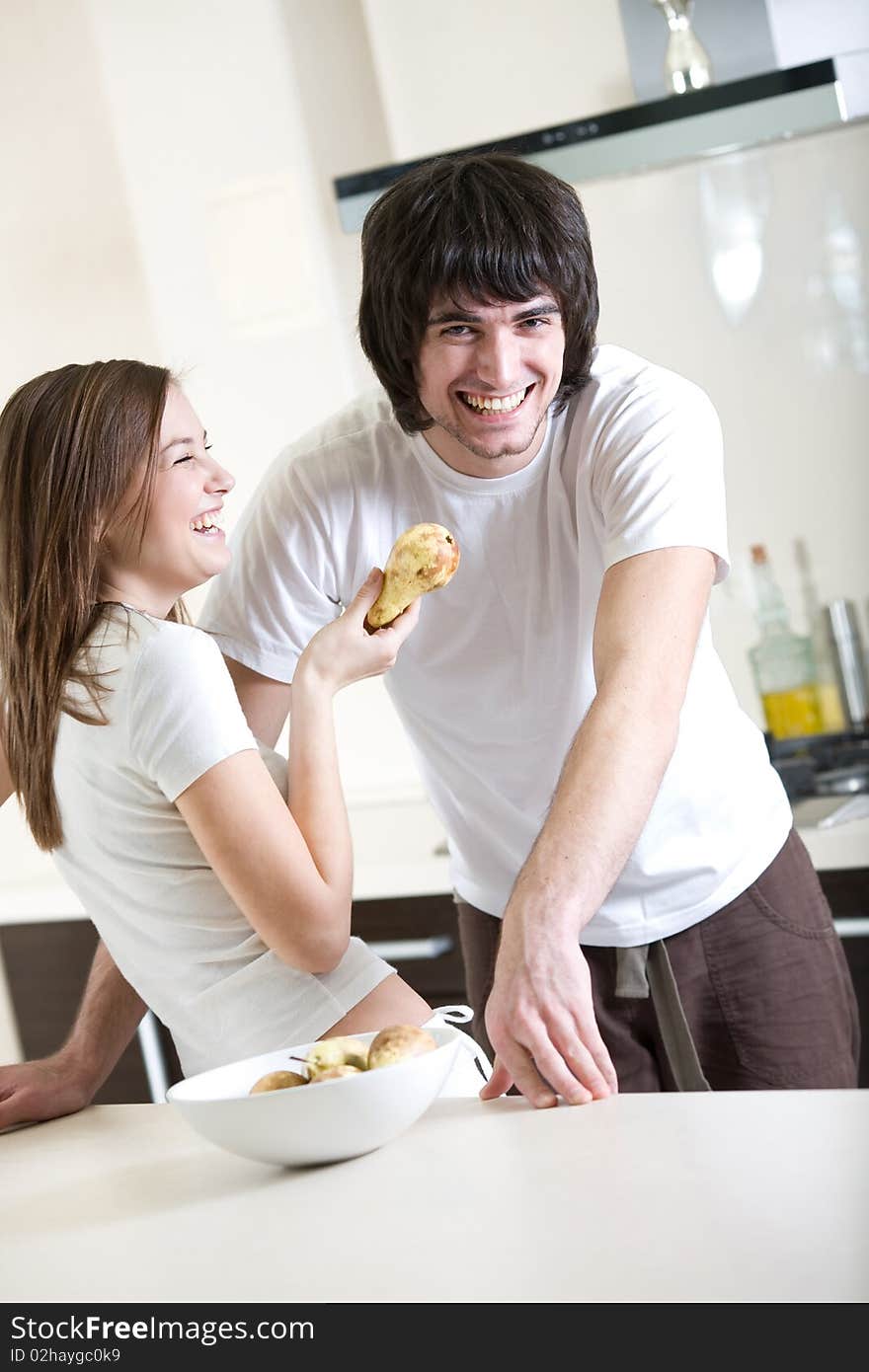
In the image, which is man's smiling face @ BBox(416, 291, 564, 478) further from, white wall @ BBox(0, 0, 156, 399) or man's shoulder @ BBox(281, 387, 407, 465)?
white wall @ BBox(0, 0, 156, 399)

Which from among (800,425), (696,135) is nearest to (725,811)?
(696,135)

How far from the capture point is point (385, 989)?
1.09 meters

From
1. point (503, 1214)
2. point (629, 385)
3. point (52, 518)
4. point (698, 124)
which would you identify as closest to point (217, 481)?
point (52, 518)

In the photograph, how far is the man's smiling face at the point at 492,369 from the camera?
1.25 meters

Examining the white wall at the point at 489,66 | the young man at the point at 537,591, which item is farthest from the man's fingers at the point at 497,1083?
the white wall at the point at 489,66

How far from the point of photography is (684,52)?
6.85ft

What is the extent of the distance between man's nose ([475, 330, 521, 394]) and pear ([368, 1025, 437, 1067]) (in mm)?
632

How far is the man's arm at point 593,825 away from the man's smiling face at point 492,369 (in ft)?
0.66

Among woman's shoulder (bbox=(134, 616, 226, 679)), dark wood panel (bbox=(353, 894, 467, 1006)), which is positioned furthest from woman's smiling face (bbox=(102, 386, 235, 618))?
dark wood panel (bbox=(353, 894, 467, 1006))

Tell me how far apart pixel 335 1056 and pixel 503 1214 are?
0.15m

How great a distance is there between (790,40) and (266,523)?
1.30 m

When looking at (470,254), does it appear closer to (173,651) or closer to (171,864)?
(173,651)

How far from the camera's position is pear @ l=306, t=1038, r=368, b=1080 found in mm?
815

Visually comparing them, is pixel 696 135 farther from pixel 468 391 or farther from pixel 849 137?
pixel 468 391
